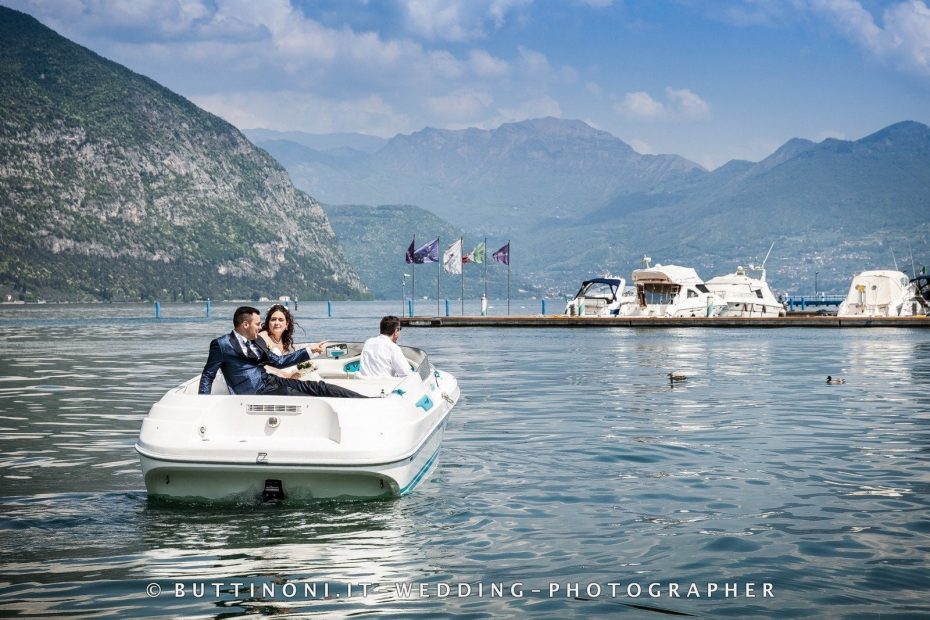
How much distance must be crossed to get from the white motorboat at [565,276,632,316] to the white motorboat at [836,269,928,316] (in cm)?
1625

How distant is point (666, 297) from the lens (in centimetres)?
7825

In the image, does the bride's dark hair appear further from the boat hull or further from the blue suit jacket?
the boat hull

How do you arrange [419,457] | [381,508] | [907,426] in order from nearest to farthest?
[381,508] → [419,457] → [907,426]

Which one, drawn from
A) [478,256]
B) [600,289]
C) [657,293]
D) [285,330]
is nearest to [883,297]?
[657,293]

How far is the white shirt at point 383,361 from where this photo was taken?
13.8m

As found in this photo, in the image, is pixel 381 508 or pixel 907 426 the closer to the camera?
pixel 381 508

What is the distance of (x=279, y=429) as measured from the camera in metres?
10.8

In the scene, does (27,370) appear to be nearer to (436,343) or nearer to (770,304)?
(436,343)

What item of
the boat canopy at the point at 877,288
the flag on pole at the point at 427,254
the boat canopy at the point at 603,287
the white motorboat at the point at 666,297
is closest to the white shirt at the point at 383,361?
the white motorboat at the point at 666,297

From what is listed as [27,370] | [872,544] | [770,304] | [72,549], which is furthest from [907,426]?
[770,304]

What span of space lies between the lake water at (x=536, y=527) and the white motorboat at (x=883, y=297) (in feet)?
197

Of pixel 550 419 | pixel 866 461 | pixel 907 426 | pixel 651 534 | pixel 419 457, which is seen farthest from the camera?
pixel 550 419

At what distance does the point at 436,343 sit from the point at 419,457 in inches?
1707

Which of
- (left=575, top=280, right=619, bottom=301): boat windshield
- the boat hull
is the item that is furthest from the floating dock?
the boat hull
